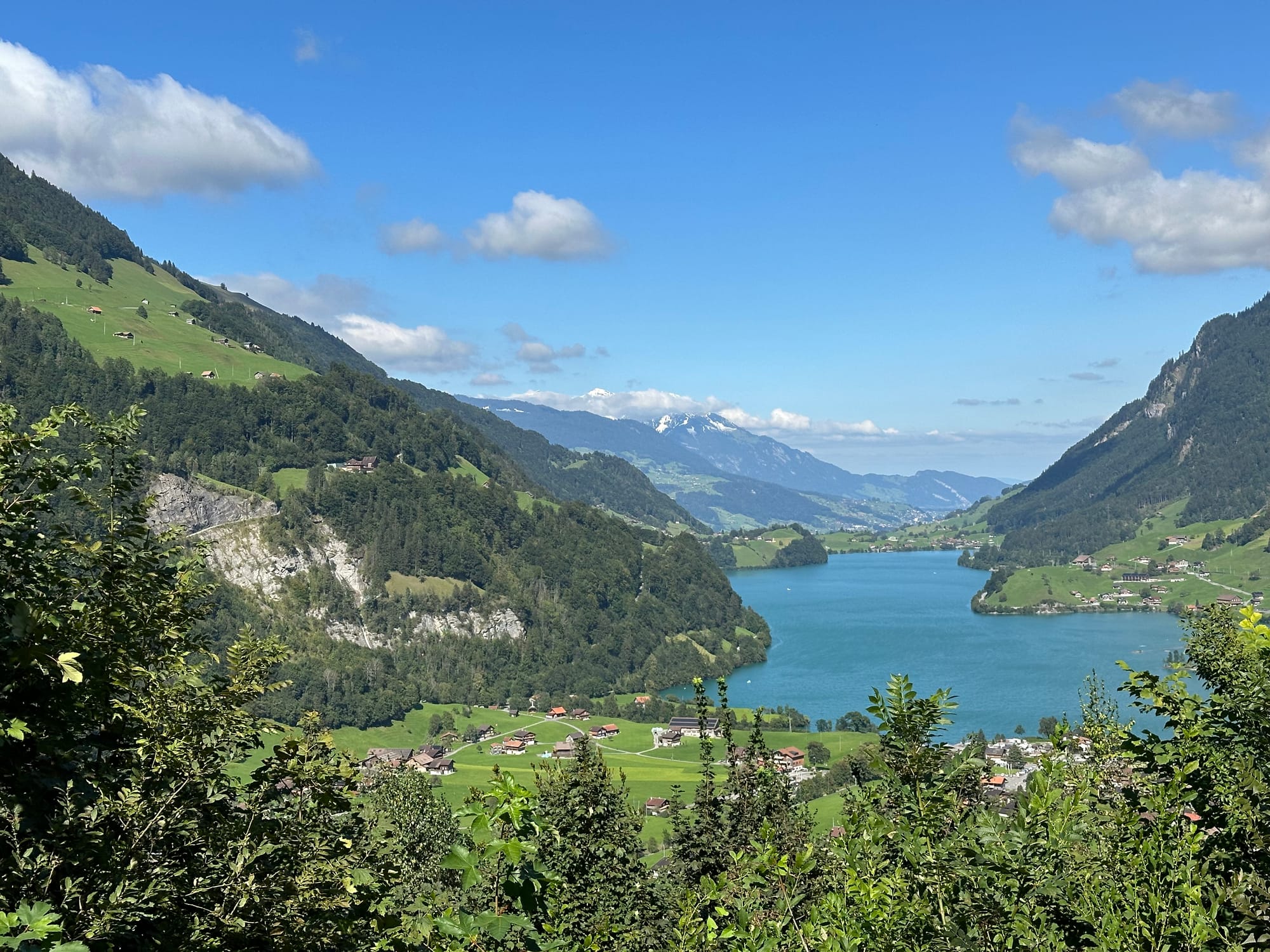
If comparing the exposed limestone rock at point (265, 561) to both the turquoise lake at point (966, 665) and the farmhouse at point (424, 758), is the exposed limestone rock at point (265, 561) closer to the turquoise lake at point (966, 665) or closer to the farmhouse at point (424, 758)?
the farmhouse at point (424, 758)

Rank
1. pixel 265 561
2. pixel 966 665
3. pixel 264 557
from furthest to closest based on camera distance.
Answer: pixel 264 557, pixel 265 561, pixel 966 665

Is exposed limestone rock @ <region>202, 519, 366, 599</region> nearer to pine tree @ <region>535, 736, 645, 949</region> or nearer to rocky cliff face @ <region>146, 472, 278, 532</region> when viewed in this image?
rocky cliff face @ <region>146, 472, 278, 532</region>

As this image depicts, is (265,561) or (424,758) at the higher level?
(265,561)

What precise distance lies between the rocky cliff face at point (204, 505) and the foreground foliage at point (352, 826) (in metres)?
192

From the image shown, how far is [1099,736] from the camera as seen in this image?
8281 mm

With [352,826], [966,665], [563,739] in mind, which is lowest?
[563,739]

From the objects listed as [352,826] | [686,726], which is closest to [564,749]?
[686,726]

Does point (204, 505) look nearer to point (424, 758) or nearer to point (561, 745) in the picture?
point (424, 758)

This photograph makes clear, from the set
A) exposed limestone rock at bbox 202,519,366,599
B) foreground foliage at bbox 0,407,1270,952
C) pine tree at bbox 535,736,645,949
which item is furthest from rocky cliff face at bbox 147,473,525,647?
foreground foliage at bbox 0,407,1270,952

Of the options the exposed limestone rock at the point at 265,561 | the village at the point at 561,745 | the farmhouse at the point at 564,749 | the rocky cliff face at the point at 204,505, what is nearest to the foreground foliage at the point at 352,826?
the village at the point at 561,745

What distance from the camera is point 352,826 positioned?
27.5 feet

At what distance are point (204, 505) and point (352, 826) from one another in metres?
198

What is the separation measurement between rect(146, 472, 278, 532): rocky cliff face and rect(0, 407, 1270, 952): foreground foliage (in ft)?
631

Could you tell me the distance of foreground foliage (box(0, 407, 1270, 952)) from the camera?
16.1 ft
